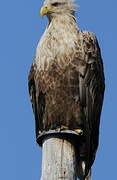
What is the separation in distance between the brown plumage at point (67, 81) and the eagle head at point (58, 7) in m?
0.30

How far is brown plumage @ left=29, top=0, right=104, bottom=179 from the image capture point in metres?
8.73

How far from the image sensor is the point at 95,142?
8461 mm

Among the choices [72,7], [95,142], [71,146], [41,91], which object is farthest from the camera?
[72,7]

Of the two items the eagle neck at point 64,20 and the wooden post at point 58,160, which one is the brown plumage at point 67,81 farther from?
the wooden post at point 58,160

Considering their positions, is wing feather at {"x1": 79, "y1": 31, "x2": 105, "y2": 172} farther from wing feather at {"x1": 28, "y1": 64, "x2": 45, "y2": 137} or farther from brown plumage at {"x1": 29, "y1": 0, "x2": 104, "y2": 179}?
wing feather at {"x1": 28, "y1": 64, "x2": 45, "y2": 137}

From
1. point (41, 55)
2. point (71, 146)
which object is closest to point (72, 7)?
point (41, 55)

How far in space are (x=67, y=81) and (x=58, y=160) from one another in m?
2.73

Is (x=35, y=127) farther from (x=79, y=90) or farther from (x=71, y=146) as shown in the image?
(x=71, y=146)

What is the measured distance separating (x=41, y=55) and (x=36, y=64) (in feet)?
0.57

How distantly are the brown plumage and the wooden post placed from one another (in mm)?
1663

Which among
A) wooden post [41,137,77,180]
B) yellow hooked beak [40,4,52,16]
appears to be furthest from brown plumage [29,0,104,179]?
wooden post [41,137,77,180]

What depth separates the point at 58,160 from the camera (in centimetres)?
636

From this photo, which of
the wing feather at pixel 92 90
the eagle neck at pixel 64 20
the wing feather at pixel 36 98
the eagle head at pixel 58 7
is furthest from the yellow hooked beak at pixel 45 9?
the wing feather at pixel 36 98

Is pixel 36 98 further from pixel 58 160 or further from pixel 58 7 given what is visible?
pixel 58 160
